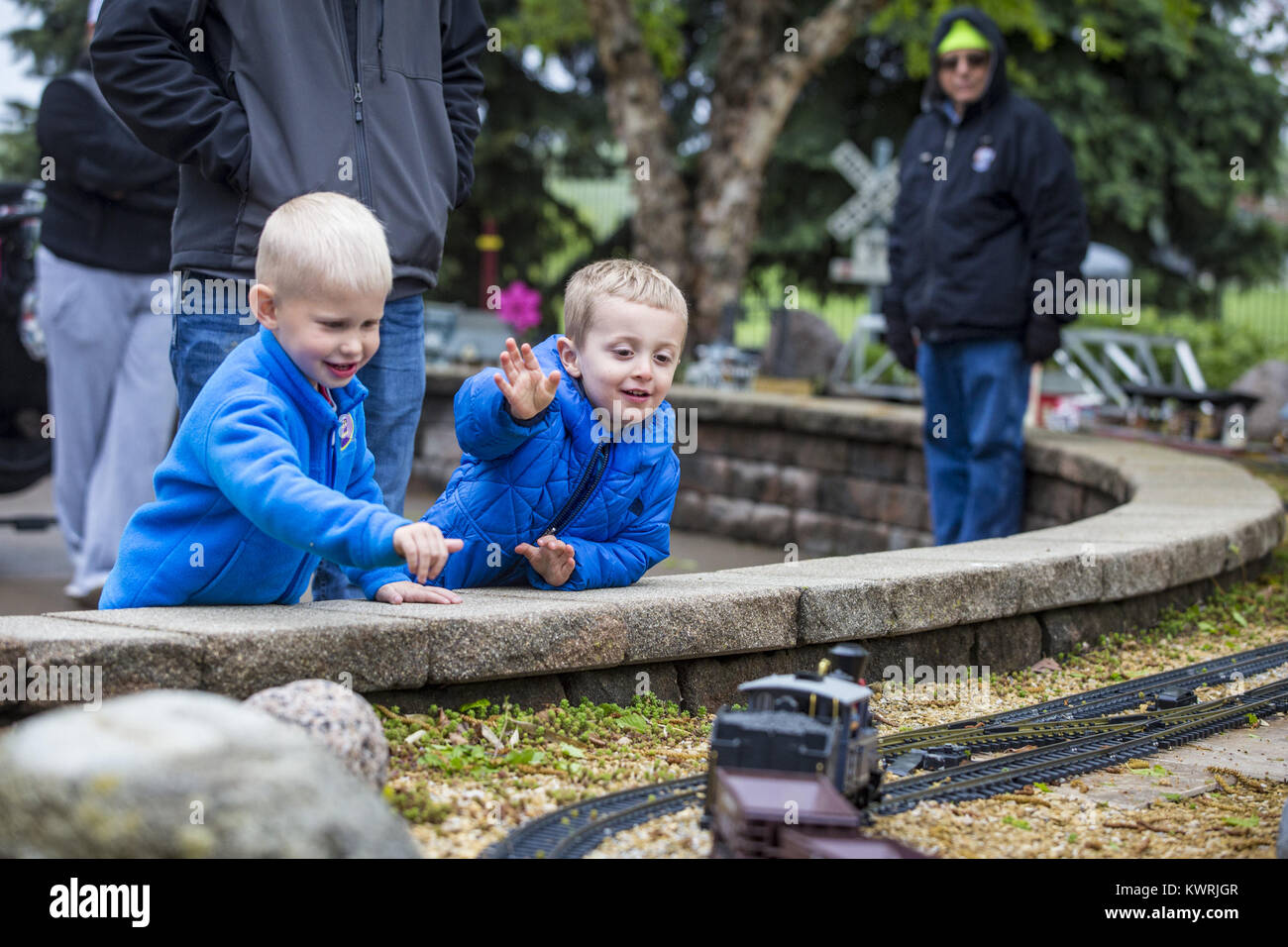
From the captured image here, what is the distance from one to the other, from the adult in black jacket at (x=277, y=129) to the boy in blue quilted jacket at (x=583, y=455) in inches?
16.5

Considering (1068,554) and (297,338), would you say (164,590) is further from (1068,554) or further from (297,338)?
(1068,554)

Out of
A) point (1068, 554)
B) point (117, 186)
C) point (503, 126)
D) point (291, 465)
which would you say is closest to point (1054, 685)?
point (1068, 554)

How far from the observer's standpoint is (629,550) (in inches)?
153

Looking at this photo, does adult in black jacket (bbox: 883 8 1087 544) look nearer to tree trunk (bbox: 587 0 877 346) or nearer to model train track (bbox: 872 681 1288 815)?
model train track (bbox: 872 681 1288 815)

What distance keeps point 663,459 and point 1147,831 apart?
5.03 ft


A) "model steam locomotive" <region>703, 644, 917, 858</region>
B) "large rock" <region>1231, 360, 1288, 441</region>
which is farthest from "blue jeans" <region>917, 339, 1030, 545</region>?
"large rock" <region>1231, 360, 1288, 441</region>

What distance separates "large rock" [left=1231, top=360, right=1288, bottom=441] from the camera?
41.6 ft

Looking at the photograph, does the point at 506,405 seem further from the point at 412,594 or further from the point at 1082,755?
the point at 1082,755

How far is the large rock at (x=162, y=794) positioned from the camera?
1.87 metres

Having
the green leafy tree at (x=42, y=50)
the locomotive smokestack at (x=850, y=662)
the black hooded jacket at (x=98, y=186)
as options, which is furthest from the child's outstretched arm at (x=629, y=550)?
the green leafy tree at (x=42, y=50)

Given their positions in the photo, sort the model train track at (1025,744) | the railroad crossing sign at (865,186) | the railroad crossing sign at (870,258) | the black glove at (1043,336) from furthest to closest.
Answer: the railroad crossing sign at (865,186) → the railroad crossing sign at (870,258) → the black glove at (1043,336) → the model train track at (1025,744)

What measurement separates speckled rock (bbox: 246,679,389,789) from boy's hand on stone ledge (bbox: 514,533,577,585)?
1.04 m

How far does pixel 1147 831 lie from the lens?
294 cm

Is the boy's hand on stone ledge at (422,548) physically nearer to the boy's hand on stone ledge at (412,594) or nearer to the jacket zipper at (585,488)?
the boy's hand on stone ledge at (412,594)
